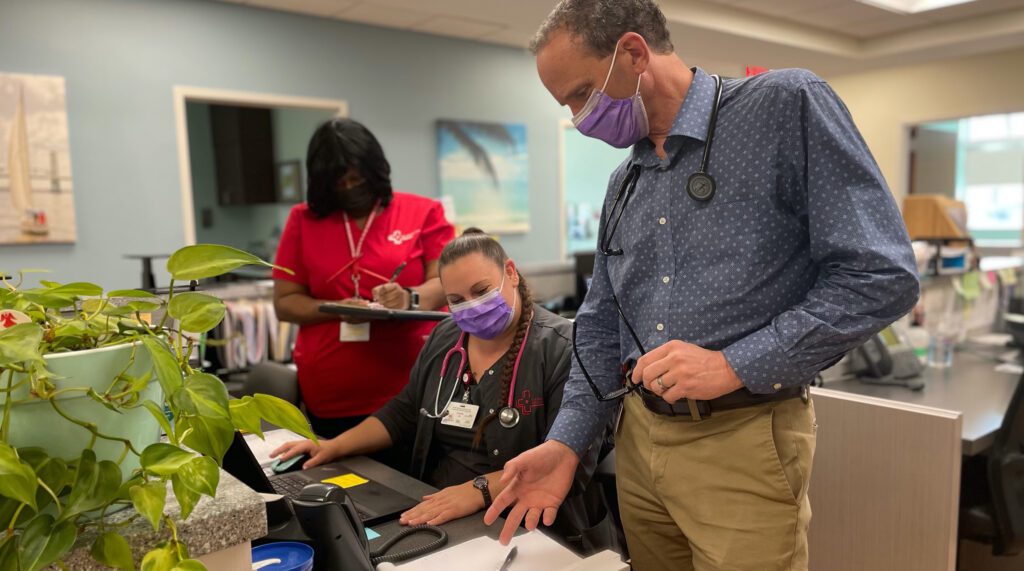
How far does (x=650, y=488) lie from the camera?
3.99 ft

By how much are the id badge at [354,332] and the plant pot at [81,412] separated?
1.46m

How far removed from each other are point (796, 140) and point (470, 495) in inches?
32.9

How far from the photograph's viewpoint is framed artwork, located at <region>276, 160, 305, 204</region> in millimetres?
6711

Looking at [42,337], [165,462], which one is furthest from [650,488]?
[42,337]

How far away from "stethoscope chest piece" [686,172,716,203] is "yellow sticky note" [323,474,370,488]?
0.95 metres

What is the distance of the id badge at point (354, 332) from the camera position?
2.18m


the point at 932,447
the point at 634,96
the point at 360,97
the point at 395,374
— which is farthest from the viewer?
the point at 360,97

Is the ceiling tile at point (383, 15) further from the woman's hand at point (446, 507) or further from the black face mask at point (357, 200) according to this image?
the woman's hand at point (446, 507)

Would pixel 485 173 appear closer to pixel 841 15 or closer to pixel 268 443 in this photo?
pixel 841 15

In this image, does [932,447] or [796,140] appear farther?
[932,447]

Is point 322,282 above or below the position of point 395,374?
above

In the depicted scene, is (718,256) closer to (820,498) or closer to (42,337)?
(42,337)

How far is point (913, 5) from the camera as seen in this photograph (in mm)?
5492

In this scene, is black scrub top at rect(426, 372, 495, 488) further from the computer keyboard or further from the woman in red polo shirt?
the woman in red polo shirt
